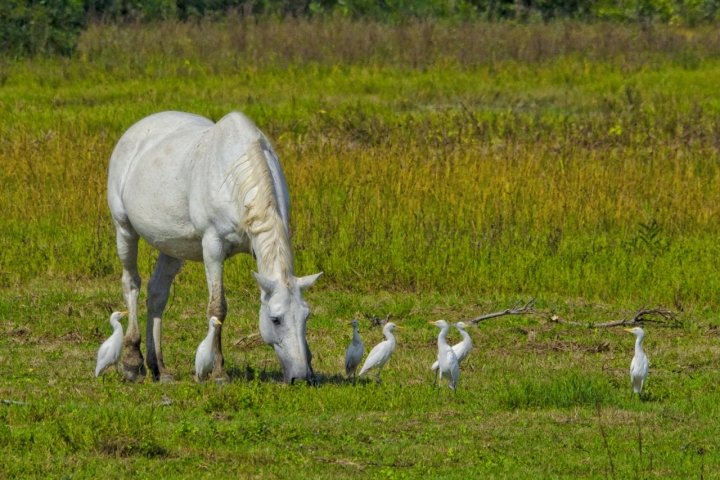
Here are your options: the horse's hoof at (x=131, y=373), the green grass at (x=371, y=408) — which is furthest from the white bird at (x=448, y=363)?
the horse's hoof at (x=131, y=373)

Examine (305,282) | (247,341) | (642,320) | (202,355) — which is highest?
(305,282)

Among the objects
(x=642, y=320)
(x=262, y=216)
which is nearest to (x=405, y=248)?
(x=642, y=320)

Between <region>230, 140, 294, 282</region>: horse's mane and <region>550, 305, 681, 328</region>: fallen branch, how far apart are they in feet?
12.6

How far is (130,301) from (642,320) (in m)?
4.78

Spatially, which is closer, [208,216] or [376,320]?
[208,216]

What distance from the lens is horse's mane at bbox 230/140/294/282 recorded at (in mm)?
8031

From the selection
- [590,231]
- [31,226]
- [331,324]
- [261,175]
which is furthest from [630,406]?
[31,226]

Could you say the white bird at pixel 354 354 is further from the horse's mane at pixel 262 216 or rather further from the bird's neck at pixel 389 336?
the horse's mane at pixel 262 216

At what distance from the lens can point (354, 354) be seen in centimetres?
896

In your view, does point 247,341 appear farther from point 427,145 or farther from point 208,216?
point 427,145

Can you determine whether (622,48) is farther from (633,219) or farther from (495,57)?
(633,219)

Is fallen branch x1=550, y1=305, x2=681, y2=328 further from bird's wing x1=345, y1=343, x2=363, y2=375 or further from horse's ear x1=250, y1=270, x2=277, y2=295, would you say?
horse's ear x1=250, y1=270, x2=277, y2=295

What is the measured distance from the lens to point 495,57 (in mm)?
24109

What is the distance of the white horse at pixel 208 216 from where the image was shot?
26.0 feet
